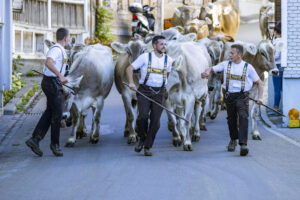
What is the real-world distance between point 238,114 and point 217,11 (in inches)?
1054

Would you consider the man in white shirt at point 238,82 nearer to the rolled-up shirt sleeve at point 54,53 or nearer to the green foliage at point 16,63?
the rolled-up shirt sleeve at point 54,53

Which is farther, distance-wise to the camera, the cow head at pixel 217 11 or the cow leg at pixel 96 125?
the cow head at pixel 217 11

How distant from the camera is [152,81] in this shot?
1142cm

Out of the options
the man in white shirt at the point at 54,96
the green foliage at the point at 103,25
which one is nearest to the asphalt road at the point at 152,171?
the man in white shirt at the point at 54,96

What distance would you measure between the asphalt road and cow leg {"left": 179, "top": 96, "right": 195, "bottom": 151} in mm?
161

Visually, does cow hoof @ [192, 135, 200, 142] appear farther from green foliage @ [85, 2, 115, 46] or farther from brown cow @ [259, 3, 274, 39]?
brown cow @ [259, 3, 274, 39]

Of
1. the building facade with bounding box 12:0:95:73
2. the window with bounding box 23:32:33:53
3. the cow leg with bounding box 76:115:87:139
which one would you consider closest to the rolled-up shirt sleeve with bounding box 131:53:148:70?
the cow leg with bounding box 76:115:87:139

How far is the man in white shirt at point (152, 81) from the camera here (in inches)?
446

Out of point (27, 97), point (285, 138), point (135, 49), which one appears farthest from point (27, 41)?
point (285, 138)

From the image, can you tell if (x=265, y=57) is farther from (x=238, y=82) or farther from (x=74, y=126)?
(x=74, y=126)

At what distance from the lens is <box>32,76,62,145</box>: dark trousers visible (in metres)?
11.3

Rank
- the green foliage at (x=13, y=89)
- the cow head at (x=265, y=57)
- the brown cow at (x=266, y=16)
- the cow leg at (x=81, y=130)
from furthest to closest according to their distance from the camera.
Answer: the brown cow at (x=266, y=16), the green foliage at (x=13, y=89), the cow head at (x=265, y=57), the cow leg at (x=81, y=130)

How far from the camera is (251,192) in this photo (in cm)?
852

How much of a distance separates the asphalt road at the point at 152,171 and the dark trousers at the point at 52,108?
1.29 feet
